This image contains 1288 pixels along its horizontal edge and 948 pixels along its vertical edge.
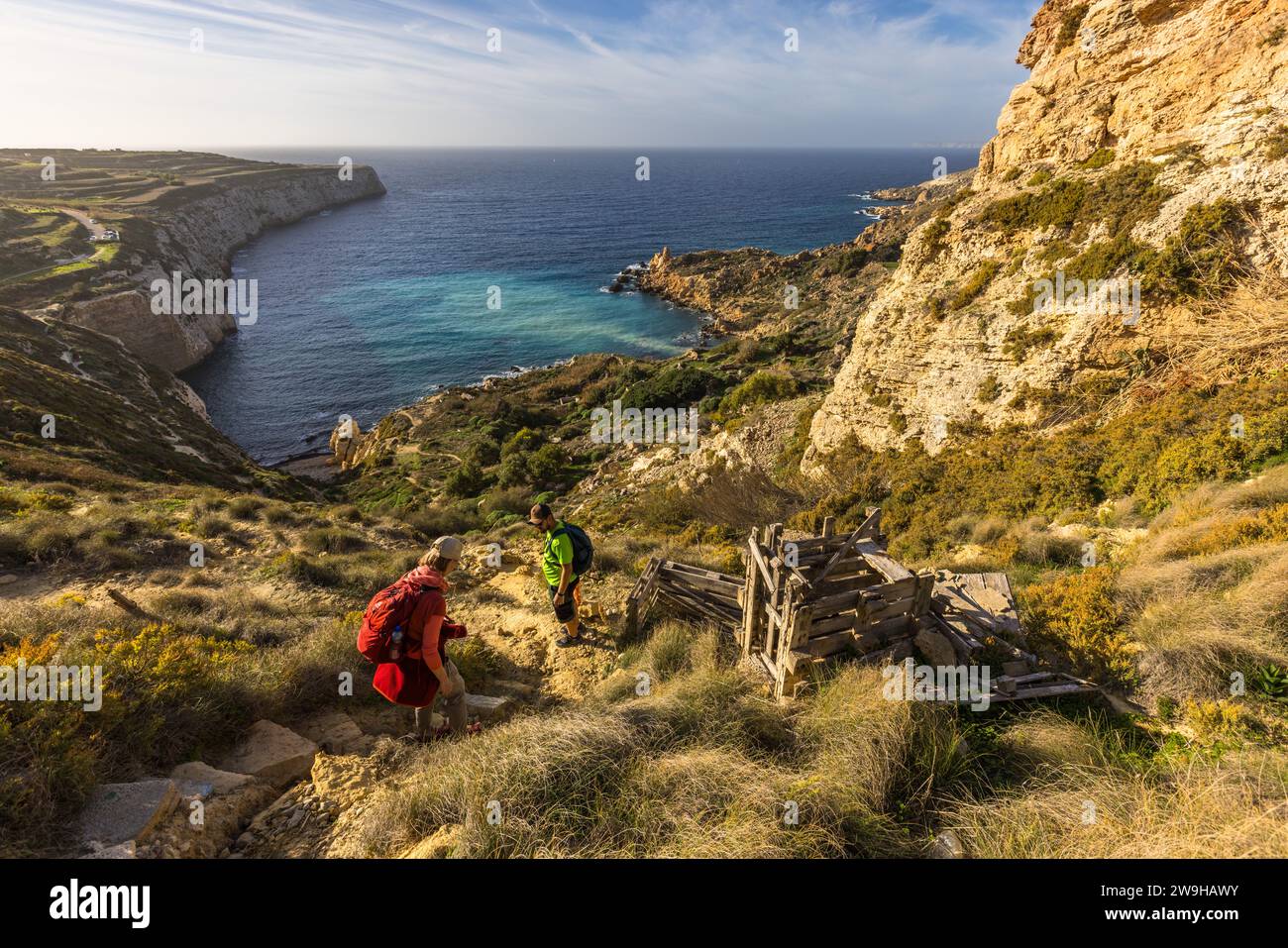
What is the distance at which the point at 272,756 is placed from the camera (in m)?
5.01

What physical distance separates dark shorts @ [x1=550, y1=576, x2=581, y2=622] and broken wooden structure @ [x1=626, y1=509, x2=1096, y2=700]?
2247 mm

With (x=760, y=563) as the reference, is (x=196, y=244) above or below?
Answer: above

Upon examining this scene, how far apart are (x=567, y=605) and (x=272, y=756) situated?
357 centimetres

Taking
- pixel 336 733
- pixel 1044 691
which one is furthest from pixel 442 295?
pixel 1044 691

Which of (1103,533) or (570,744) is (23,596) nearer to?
(570,744)

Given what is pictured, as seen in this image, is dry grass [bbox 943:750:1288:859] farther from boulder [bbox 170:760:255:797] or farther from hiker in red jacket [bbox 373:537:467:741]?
boulder [bbox 170:760:255:797]

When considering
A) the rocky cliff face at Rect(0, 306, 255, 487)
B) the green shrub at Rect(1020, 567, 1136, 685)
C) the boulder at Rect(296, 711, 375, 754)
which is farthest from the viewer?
the rocky cliff face at Rect(0, 306, 255, 487)

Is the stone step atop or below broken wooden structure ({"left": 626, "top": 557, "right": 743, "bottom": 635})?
below

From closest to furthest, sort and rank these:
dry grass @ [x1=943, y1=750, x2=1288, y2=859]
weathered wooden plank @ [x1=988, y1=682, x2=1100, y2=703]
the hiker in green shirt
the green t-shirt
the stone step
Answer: dry grass @ [x1=943, y1=750, x2=1288, y2=859] < weathered wooden plank @ [x1=988, y1=682, x2=1100, y2=703] < the stone step < the hiker in green shirt < the green t-shirt

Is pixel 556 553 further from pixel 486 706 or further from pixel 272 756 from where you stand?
pixel 272 756

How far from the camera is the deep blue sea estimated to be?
42.3 m

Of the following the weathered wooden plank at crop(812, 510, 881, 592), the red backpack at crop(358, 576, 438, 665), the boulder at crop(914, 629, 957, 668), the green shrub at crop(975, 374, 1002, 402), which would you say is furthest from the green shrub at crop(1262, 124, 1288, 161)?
the red backpack at crop(358, 576, 438, 665)
